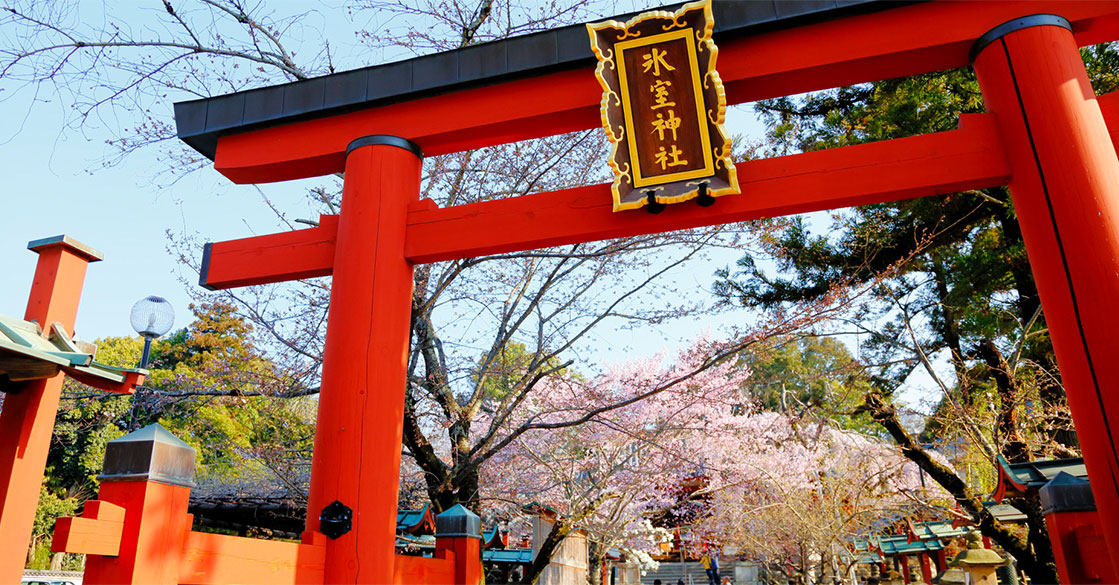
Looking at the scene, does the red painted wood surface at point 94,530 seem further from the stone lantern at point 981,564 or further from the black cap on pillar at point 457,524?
the stone lantern at point 981,564

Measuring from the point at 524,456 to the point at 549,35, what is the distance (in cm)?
720

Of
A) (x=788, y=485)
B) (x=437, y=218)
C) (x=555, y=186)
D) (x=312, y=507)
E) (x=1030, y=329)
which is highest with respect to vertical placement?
(x=555, y=186)

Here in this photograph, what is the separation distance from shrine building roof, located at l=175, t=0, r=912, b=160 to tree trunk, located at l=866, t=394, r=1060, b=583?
6115mm

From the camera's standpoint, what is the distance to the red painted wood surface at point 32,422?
299 cm

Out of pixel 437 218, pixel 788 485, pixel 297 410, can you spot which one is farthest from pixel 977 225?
pixel 297 410

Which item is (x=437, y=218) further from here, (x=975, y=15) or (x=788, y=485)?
(x=788, y=485)

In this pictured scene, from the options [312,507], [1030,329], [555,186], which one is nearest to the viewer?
[312,507]

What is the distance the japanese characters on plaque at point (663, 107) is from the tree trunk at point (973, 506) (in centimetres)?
601

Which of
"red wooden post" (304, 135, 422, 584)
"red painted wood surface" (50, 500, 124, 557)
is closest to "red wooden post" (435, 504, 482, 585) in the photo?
"red wooden post" (304, 135, 422, 584)

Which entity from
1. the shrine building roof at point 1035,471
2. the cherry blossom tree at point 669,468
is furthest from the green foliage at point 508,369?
the shrine building roof at point 1035,471

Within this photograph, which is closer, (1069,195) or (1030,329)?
(1069,195)

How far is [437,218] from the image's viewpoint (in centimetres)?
410

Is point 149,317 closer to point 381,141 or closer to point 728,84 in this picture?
point 381,141

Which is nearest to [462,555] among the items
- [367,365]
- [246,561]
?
[367,365]
